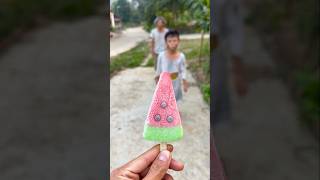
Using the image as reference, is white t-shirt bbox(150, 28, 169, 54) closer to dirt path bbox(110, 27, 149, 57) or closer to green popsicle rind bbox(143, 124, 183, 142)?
dirt path bbox(110, 27, 149, 57)

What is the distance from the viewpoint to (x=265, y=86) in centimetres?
43

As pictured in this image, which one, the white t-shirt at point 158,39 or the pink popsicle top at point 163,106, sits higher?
the white t-shirt at point 158,39

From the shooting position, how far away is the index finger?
469 mm

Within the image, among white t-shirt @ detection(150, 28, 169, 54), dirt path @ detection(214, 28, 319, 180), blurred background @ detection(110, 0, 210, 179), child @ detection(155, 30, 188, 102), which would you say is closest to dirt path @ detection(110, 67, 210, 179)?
blurred background @ detection(110, 0, 210, 179)

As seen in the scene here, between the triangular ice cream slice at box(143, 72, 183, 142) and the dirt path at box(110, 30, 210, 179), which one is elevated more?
the triangular ice cream slice at box(143, 72, 183, 142)

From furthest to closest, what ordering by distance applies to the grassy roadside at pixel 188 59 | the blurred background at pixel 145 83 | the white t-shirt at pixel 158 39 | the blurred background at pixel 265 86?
the grassy roadside at pixel 188 59, the white t-shirt at pixel 158 39, the blurred background at pixel 145 83, the blurred background at pixel 265 86

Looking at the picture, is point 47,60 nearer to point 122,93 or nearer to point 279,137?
point 279,137

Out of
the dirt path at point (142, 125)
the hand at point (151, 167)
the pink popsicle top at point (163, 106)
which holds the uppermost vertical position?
the pink popsicle top at point (163, 106)

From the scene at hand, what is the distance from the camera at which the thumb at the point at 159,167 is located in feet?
1.49

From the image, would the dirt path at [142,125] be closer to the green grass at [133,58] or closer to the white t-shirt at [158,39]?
the green grass at [133,58]

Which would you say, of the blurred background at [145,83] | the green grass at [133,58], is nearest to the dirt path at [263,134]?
the blurred background at [145,83]

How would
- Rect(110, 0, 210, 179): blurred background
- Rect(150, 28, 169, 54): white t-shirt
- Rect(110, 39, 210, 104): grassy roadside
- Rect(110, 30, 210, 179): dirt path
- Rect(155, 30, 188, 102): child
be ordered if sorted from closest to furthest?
1. Rect(110, 0, 210, 179): blurred background
2. Rect(110, 30, 210, 179): dirt path
3. Rect(155, 30, 188, 102): child
4. Rect(150, 28, 169, 54): white t-shirt
5. Rect(110, 39, 210, 104): grassy roadside

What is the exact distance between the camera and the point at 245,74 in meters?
0.42

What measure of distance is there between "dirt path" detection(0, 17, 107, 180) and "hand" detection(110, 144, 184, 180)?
1.9 inches
